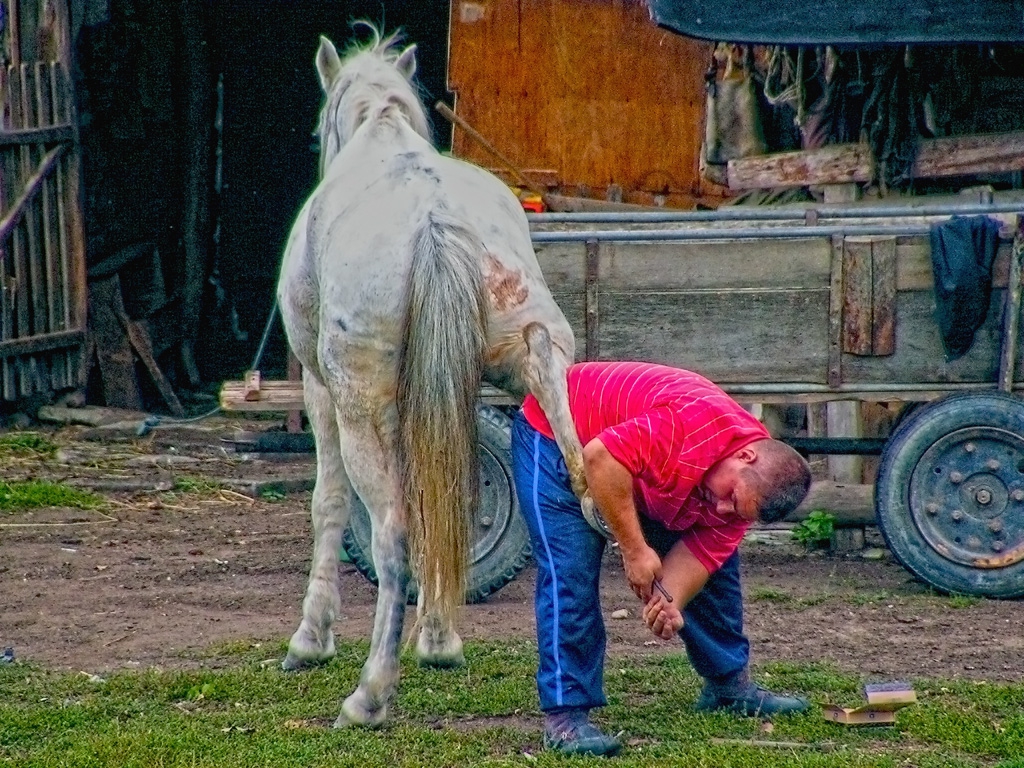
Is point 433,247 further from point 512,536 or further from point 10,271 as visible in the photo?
point 10,271

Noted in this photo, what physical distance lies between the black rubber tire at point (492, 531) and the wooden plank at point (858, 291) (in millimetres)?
1571

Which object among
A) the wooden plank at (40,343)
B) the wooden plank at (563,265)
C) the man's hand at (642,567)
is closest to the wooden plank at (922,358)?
the wooden plank at (563,265)

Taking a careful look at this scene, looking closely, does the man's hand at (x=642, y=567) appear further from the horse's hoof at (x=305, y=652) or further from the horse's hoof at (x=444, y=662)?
the horse's hoof at (x=305, y=652)

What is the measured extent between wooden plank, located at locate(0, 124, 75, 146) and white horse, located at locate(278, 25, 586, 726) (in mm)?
5871

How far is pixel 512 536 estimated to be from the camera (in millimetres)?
6387

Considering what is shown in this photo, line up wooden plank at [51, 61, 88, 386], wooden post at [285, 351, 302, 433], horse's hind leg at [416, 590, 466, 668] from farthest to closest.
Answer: wooden plank at [51, 61, 88, 386] < wooden post at [285, 351, 302, 433] < horse's hind leg at [416, 590, 466, 668]

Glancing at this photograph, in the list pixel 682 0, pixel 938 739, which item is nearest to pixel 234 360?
pixel 682 0

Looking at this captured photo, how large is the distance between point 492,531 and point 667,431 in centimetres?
232

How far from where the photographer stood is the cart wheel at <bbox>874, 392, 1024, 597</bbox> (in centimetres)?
624

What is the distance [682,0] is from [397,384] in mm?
3201

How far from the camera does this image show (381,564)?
4.86 meters

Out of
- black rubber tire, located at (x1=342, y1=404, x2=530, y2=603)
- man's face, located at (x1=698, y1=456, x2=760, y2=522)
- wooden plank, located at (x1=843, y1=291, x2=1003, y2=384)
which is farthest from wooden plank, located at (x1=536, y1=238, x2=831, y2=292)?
man's face, located at (x1=698, y1=456, x2=760, y2=522)

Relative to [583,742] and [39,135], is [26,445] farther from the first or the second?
[583,742]

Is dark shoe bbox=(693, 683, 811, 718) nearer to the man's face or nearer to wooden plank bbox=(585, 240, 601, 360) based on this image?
the man's face
